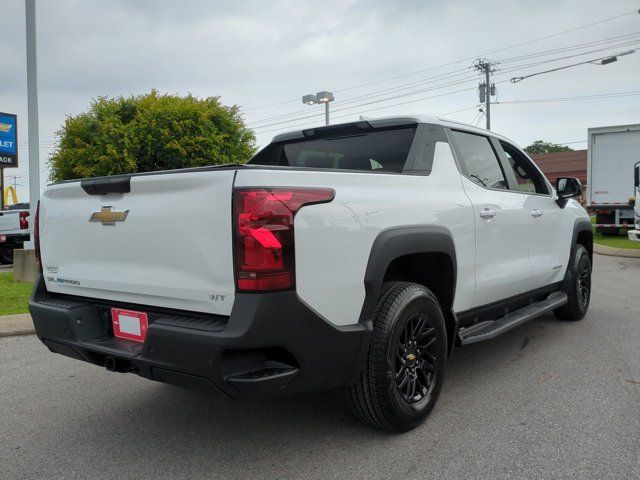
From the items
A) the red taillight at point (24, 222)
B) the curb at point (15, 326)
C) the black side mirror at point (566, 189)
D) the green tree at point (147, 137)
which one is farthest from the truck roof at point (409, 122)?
the green tree at point (147, 137)

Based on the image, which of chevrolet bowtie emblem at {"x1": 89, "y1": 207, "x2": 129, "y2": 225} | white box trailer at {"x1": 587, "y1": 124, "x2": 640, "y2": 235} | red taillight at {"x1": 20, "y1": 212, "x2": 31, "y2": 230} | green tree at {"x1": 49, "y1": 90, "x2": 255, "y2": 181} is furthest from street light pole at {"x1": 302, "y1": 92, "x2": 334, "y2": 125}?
chevrolet bowtie emblem at {"x1": 89, "y1": 207, "x2": 129, "y2": 225}

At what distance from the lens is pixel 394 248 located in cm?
289

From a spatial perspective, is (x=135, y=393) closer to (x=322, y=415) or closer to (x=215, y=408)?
(x=215, y=408)

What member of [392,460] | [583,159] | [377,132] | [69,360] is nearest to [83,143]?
[69,360]

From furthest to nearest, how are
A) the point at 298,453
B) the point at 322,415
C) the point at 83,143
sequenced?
the point at 83,143 < the point at 322,415 < the point at 298,453

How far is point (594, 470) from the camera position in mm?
2639

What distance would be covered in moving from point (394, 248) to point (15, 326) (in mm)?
4696

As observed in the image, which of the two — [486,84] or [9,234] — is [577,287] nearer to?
[9,234]

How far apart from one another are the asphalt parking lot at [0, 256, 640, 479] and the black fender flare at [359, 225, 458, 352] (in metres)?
0.80

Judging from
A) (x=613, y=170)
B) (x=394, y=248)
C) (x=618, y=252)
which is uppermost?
(x=613, y=170)

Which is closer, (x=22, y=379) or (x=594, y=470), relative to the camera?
(x=594, y=470)

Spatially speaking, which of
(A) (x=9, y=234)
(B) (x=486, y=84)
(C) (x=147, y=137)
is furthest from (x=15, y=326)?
(B) (x=486, y=84)

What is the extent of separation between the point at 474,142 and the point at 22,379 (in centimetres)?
397

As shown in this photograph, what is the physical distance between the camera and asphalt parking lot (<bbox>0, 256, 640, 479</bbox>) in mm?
2750
